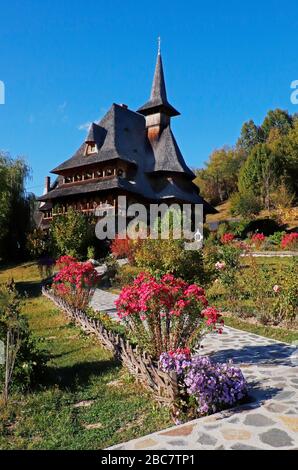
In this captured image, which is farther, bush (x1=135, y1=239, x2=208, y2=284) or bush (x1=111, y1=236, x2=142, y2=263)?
bush (x1=111, y1=236, x2=142, y2=263)

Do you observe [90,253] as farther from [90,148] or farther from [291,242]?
[90,148]

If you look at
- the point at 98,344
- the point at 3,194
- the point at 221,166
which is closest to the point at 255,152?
the point at 221,166

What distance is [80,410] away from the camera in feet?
16.5

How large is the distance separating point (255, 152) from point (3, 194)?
33192 mm

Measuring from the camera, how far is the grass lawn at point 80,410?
13.9 ft

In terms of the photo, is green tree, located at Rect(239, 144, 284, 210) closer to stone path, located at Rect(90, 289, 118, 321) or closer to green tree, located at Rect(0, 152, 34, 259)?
green tree, located at Rect(0, 152, 34, 259)

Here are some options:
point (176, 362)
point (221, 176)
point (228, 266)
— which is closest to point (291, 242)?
point (228, 266)

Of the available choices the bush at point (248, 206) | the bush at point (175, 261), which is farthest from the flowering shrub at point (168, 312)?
the bush at point (248, 206)

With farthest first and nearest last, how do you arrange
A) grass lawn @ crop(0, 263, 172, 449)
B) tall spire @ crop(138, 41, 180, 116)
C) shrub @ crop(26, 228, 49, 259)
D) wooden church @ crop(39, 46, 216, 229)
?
tall spire @ crop(138, 41, 180, 116)
wooden church @ crop(39, 46, 216, 229)
shrub @ crop(26, 228, 49, 259)
grass lawn @ crop(0, 263, 172, 449)

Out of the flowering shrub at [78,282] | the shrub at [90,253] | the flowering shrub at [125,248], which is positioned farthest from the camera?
the shrub at [90,253]

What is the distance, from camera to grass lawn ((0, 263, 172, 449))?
13.9ft

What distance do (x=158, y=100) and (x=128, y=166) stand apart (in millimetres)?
7881

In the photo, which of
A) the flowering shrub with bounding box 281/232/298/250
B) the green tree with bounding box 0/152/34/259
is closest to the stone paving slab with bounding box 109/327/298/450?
the flowering shrub with bounding box 281/232/298/250

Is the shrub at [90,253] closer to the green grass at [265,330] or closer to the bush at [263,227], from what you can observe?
the green grass at [265,330]
